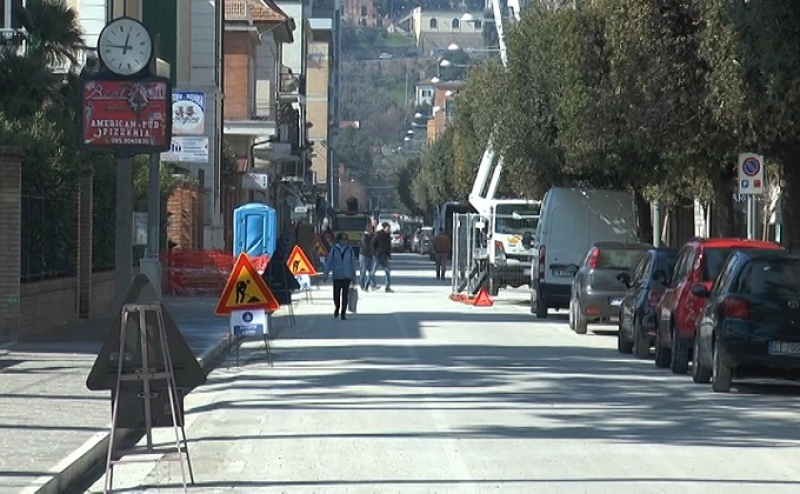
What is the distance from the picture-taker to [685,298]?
22.5 meters

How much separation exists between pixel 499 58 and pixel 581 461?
134ft

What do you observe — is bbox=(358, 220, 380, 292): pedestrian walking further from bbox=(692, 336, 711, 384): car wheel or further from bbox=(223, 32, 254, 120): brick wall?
bbox=(692, 336, 711, 384): car wheel

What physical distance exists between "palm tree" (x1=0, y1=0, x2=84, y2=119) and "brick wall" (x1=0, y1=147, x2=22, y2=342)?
8.48 meters

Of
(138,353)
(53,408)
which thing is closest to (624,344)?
(53,408)

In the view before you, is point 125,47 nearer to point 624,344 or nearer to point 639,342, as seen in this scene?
point 639,342

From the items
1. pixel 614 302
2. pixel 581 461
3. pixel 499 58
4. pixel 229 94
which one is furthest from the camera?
pixel 229 94

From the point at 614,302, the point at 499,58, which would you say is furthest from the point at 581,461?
the point at 499,58

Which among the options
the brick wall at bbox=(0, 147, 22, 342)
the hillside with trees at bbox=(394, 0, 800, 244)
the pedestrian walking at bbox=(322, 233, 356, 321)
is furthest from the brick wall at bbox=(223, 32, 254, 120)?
the brick wall at bbox=(0, 147, 22, 342)

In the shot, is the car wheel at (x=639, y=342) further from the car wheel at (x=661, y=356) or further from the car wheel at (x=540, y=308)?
the car wheel at (x=540, y=308)

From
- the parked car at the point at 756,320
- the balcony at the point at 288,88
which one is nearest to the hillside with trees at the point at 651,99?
the parked car at the point at 756,320

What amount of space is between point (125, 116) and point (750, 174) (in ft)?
36.1

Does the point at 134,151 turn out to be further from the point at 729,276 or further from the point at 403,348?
the point at 729,276

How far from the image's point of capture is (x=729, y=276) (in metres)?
20.2

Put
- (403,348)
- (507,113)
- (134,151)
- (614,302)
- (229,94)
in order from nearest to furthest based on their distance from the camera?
(134,151)
(403,348)
(614,302)
(507,113)
(229,94)
